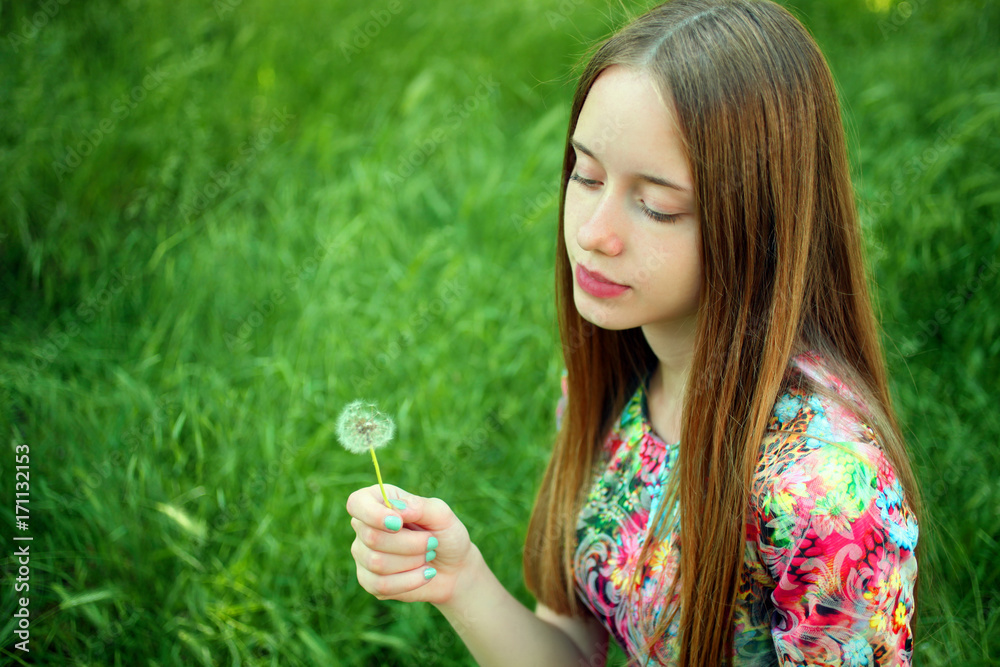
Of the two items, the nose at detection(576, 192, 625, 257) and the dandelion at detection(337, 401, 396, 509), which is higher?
the nose at detection(576, 192, 625, 257)

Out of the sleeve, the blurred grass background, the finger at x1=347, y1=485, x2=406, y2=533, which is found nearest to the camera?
the sleeve

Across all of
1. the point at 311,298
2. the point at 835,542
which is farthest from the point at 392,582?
the point at 311,298

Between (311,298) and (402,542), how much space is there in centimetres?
164

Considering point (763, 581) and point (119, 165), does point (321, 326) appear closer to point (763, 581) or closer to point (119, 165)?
point (119, 165)

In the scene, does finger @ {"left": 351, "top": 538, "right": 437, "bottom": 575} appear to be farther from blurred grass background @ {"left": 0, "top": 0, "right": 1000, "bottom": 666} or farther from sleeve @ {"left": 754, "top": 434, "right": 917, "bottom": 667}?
blurred grass background @ {"left": 0, "top": 0, "right": 1000, "bottom": 666}

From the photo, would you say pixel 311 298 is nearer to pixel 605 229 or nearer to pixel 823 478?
pixel 605 229

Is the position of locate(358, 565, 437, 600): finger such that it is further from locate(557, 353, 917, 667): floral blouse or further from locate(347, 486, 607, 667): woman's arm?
locate(557, 353, 917, 667): floral blouse

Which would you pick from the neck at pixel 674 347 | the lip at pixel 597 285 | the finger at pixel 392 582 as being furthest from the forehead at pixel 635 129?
the finger at pixel 392 582

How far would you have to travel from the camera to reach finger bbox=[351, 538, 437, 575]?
1092mm

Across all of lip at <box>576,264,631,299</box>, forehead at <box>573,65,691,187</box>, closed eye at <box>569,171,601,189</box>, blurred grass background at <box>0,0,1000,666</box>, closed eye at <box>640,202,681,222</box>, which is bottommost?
blurred grass background at <box>0,0,1000,666</box>

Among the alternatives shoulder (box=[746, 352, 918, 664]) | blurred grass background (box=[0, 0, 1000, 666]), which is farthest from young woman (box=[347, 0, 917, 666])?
blurred grass background (box=[0, 0, 1000, 666])

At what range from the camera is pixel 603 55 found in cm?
116

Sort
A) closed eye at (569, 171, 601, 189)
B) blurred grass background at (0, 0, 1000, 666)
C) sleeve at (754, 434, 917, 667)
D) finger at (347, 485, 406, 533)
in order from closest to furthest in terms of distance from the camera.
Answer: sleeve at (754, 434, 917, 667) < finger at (347, 485, 406, 533) < closed eye at (569, 171, 601, 189) < blurred grass background at (0, 0, 1000, 666)

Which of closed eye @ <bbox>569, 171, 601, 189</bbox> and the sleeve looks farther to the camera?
closed eye @ <bbox>569, 171, 601, 189</bbox>
